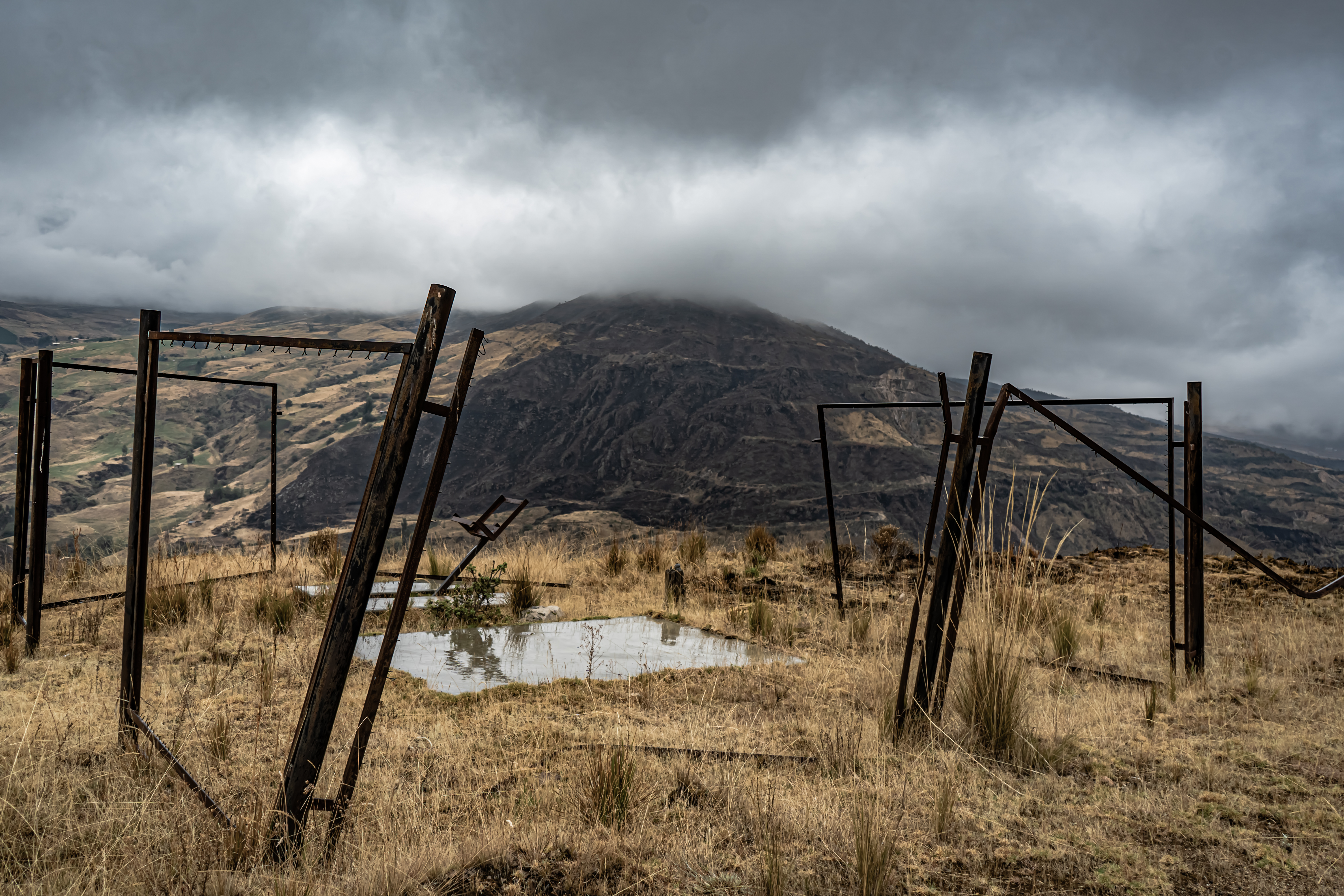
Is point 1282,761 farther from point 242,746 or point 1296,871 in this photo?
point 242,746

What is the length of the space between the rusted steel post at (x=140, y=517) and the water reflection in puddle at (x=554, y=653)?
1.93m

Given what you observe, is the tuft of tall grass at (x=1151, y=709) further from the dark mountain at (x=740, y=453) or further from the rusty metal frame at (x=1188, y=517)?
the dark mountain at (x=740, y=453)

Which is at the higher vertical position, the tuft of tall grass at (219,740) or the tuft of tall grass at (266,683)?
the tuft of tall grass at (219,740)

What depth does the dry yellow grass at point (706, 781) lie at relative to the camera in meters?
2.25

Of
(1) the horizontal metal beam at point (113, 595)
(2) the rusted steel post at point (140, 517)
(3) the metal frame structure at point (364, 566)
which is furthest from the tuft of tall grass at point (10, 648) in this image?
(3) the metal frame structure at point (364, 566)

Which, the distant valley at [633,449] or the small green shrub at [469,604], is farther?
the distant valley at [633,449]

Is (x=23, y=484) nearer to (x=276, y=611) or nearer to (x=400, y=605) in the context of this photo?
(x=276, y=611)

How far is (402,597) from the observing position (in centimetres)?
212

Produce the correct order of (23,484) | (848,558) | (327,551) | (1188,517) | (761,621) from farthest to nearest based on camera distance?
(848,558) → (327,551) → (761,621) → (23,484) → (1188,517)

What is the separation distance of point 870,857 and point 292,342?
A: 234 centimetres

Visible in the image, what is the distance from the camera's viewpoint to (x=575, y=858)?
2395 millimetres

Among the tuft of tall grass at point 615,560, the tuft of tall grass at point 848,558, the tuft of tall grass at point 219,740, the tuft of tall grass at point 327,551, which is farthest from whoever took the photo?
the tuft of tall grass at point 848,558

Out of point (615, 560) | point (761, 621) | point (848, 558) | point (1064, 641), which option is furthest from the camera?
point (848, 558)

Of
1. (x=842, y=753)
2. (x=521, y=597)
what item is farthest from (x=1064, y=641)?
(x=521, y=597)
